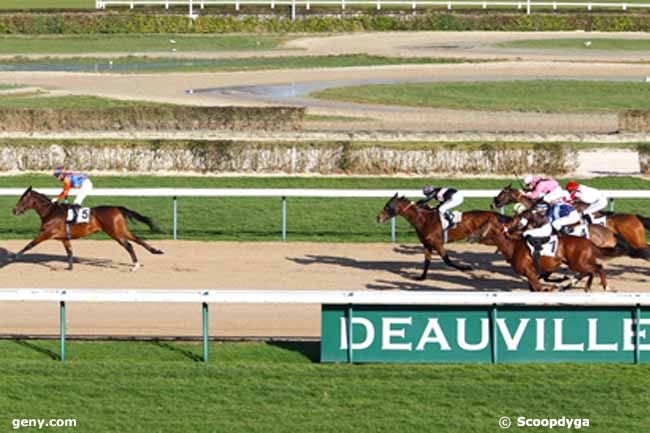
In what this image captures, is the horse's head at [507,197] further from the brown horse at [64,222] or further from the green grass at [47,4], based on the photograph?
the green grass at [47,4]

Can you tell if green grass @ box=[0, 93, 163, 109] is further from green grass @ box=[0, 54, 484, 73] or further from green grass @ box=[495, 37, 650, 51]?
green grass @ box=[495, 37, 650, 51]

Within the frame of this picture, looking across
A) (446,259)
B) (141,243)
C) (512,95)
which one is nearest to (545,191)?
(446,259)

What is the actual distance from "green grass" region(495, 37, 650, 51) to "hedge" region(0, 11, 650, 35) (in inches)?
138

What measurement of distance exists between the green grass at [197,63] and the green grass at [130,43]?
101 inches

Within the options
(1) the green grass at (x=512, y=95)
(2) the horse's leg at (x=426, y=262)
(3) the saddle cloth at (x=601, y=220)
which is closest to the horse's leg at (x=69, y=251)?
(2) the horse's leg at (x=426, y=262)

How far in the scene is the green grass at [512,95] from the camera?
3262 centimetres

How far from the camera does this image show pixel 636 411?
11.4 m

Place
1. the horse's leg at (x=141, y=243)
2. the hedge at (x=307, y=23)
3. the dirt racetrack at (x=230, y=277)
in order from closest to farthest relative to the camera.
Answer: the dirt racetrack at (x=230, y=277)
the horse's leg at (x=141, y=243)
the hedge at (x=307, y=23)

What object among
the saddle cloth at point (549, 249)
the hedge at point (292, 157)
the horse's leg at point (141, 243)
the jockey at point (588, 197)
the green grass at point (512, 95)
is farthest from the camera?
the green grass at point (512, 95)

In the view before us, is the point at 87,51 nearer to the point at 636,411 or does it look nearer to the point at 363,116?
the point at 363,116

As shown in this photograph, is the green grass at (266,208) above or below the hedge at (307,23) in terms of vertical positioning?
below

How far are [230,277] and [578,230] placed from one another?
3846 mm

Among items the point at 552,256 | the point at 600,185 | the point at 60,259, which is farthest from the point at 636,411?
the point at 600,185

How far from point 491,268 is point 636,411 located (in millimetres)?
6373
